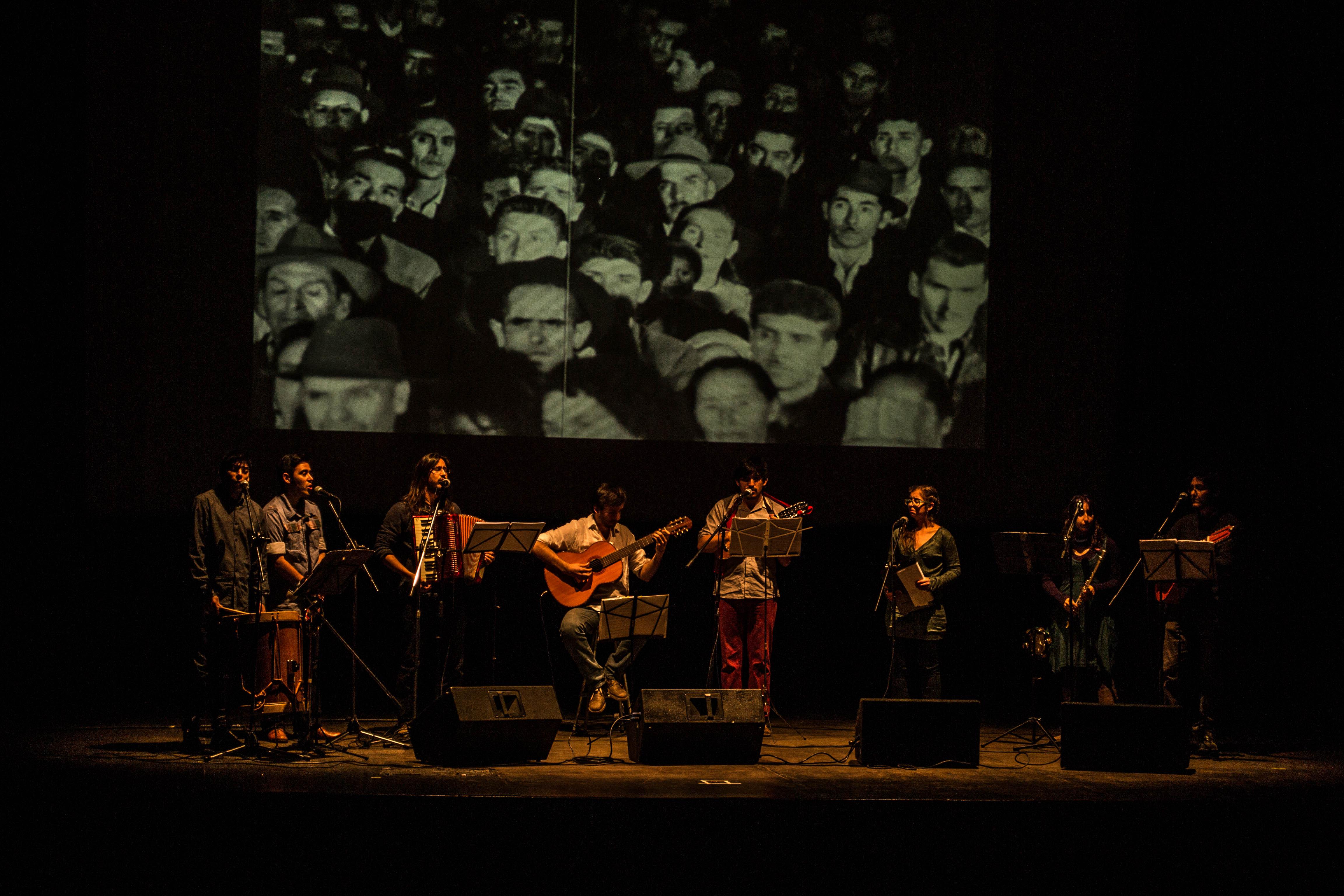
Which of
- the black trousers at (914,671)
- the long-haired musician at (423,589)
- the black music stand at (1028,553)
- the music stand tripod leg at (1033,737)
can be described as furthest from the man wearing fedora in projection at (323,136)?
the music stand tripod leg at (1033,737)

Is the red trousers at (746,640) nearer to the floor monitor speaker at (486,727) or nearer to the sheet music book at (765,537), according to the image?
the sheet music book at (765,537)

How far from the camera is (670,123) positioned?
777 centimetres

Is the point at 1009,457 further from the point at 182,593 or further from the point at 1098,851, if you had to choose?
the point at 182,593

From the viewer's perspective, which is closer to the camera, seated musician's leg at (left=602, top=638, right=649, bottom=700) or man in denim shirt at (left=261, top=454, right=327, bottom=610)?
man in denim shirt at (left=261, top=454, right=327, bottom=610)

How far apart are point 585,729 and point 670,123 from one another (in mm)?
3757

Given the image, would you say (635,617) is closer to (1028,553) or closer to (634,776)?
(634,776)

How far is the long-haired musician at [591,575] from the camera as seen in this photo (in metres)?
7.17

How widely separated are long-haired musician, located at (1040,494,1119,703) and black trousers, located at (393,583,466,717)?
3.35 metres

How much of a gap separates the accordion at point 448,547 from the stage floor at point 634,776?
0.98 m

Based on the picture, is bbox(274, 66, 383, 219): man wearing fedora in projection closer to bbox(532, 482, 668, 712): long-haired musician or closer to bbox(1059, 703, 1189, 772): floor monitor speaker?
bbox(532, 482, 668, 712): long-haired musician

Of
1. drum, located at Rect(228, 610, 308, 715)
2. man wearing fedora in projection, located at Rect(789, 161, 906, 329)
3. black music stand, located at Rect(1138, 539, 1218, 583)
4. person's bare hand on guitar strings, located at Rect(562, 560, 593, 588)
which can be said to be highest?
man wearing fedora in projection, located at Rect(789, 161, 906, 329)

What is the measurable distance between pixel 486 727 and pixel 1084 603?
3.41 meters

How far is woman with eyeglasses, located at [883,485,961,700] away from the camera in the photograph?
6.91m

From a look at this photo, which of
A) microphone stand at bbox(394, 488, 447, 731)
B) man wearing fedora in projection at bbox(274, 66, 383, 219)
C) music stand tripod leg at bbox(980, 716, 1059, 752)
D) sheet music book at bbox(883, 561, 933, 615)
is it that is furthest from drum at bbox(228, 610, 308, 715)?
music stand tripod leg at bbox(980, 716, 1059, 752)
